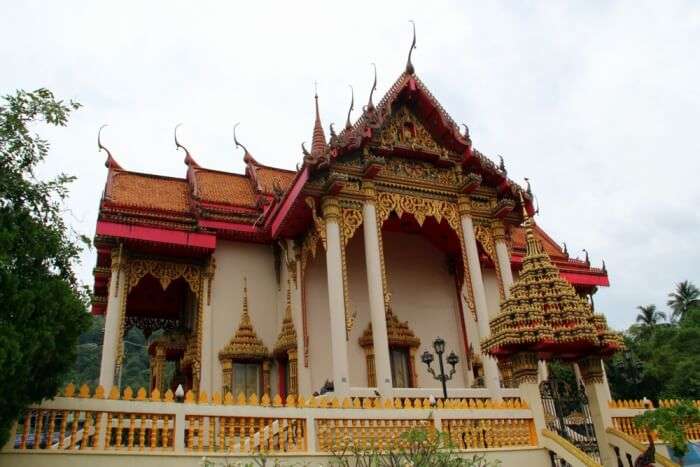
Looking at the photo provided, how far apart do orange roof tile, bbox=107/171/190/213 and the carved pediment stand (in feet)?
14.8

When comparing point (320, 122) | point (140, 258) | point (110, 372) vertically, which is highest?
point (320, 122)

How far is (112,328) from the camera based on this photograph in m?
11.1

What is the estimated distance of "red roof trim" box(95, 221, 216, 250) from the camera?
11.2m

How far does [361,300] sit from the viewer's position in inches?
479

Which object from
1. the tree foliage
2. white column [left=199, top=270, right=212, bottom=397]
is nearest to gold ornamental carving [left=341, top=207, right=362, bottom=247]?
white column [left=199, top=270, right=212, bottom=397]

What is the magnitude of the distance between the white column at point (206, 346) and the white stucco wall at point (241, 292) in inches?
4.9

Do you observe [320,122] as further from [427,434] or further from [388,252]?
[427,434]

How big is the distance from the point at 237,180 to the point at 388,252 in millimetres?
4554

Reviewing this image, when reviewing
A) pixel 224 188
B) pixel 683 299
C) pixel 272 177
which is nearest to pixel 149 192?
pixel 224 188

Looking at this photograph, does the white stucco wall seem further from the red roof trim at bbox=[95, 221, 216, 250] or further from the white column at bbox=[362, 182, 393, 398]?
the white column at bbox=[362, 182, 393, 398]

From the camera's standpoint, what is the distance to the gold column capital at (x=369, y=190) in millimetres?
10781

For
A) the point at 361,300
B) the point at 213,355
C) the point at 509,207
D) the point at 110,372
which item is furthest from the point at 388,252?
the point at 110,372

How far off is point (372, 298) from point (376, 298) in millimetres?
68

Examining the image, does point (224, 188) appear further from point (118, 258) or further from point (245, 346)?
point (245, 346)
